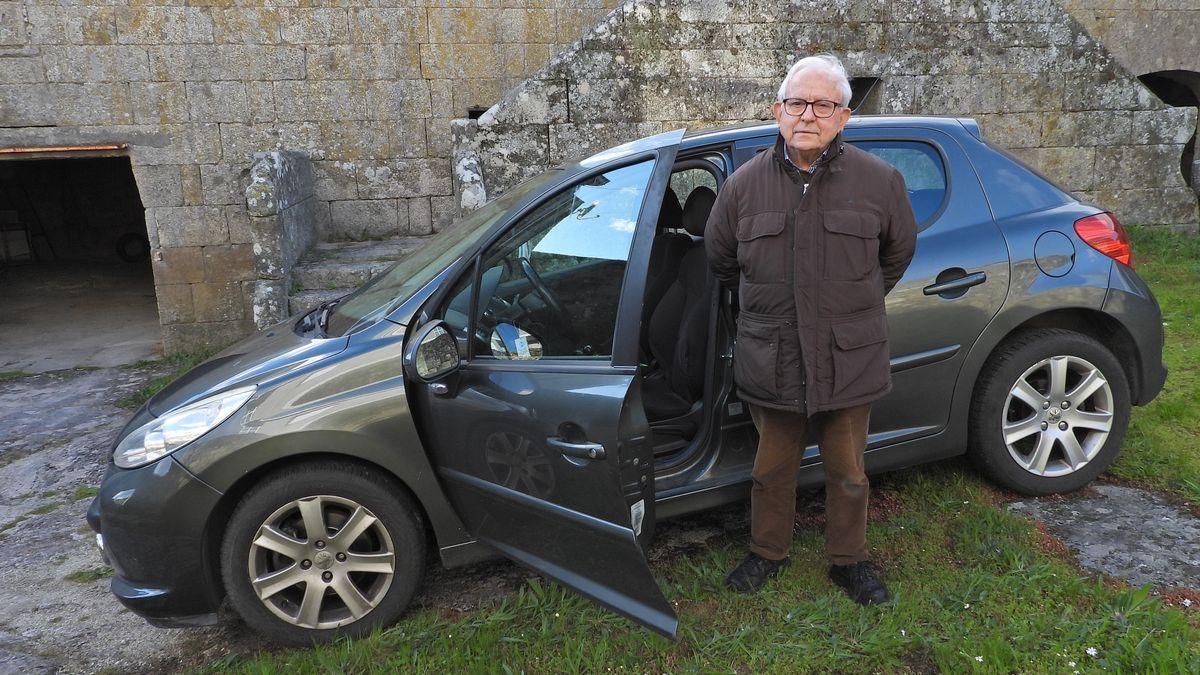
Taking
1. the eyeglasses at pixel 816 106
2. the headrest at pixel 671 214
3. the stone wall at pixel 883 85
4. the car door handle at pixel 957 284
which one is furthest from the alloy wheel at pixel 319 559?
the stone wall at pixel 883 85

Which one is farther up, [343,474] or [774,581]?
[343,474]

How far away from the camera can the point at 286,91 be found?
8227 mm

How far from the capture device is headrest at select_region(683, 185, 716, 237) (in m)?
3.34

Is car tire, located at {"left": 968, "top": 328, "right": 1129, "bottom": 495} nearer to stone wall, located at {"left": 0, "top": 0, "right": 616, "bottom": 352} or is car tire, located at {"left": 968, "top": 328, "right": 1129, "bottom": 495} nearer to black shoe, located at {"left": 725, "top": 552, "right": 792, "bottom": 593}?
black shoe, located at {"left": 725, "top": 552, "right": 792, "bottom": 593}

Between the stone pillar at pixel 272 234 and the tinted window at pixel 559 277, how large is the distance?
3600 millimetres

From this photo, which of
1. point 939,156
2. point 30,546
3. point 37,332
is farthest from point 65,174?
point 939,156

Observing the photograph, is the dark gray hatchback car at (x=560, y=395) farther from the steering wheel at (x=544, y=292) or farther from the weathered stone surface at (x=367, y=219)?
the weathered stone surface at (x=367, y=219)

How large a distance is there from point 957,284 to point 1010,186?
58 cm

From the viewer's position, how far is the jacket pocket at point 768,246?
A: 2740 millimetres

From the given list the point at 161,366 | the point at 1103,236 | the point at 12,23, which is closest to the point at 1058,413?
the point at 1103,236

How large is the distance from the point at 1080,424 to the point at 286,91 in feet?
24.7

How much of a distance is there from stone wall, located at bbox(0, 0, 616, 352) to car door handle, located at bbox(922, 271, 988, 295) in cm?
631

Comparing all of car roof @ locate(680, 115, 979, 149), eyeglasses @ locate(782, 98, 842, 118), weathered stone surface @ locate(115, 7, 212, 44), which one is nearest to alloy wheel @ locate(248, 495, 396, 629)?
car roof @ locate(680, 115, 979, 149)

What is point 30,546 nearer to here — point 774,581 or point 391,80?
point 774,581
